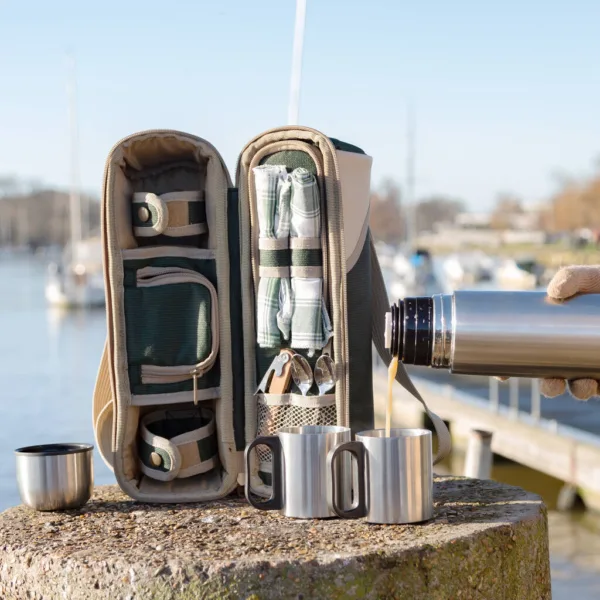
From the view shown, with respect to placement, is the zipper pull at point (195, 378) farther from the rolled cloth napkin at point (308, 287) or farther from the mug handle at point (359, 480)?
the mug handle at point (359, 480)

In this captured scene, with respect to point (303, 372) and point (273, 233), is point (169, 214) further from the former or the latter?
point (303, 372)

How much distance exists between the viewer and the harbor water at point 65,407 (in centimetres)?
961

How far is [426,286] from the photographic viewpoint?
1464 inches

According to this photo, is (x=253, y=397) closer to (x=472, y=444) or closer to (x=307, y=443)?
(x=307, y=443)

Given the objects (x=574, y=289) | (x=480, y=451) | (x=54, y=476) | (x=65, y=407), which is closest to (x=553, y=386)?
(x=574, y=289)

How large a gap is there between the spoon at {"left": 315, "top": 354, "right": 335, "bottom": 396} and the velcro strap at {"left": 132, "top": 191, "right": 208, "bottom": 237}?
0.64m

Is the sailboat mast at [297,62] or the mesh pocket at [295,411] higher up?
the sailboat mast at [297,62]

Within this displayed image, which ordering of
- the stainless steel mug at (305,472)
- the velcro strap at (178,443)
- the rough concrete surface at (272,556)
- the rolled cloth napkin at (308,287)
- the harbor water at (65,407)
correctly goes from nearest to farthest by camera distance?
the rough concrete surface at (272,556), the stainless steel mug at (305,472), the rolled cloth napkin at (308,287), the velcro strap at (178,443), the harbor water at (65,407)

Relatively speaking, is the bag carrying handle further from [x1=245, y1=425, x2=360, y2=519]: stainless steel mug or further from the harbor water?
the harbor water

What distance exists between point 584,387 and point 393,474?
704mm

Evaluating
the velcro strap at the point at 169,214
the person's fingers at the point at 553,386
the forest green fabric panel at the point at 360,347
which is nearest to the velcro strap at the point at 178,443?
the forest green fabric panel at the point at 360,347

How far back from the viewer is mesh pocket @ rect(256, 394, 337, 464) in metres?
3.39

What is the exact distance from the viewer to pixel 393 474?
2.81 metres

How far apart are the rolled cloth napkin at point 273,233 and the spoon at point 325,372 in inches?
5.6
